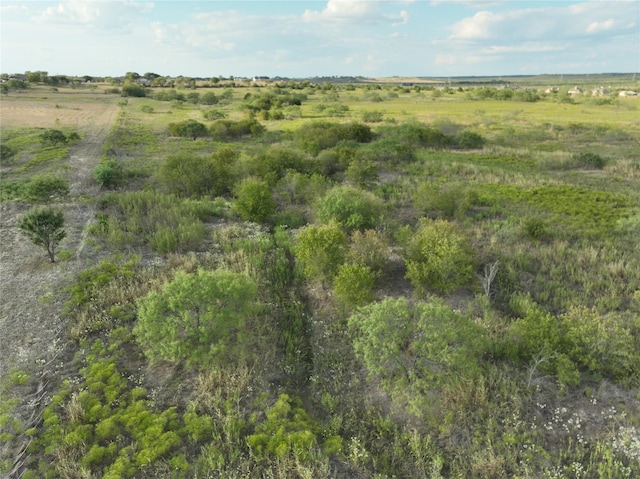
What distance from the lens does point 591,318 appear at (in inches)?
443

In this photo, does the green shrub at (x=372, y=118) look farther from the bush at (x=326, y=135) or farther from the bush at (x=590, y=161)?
the bush at (x=590, y=161)

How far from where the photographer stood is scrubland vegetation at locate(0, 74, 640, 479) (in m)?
8.37

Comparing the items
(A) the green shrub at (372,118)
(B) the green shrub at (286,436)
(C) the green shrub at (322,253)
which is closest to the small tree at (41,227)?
(C) the green shrub at (322,253)

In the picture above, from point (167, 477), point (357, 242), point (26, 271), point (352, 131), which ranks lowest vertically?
point (167, 477)

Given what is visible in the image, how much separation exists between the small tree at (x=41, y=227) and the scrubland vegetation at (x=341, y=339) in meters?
1.15

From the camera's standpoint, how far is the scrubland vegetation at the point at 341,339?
27.5 feet

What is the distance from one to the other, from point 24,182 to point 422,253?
26.0 meters

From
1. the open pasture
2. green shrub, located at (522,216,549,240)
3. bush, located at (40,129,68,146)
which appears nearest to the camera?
green shrub, located at (522,216,549,240)

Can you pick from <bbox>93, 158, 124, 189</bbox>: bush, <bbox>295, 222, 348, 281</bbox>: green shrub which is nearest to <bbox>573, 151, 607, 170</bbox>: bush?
<bbox>295, 222, 348, 281</bbox>: green shrub

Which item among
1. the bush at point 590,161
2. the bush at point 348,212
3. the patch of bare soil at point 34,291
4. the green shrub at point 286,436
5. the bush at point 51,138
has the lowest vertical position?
the green shrub at point 286,436

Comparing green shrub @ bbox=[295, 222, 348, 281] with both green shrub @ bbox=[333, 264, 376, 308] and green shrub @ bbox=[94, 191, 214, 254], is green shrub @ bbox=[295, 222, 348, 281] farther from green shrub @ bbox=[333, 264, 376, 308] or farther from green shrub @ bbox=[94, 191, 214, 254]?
green shrub @ bbox=[94, 191, 214, 254]

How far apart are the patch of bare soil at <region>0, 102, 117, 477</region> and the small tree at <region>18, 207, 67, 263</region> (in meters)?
0.80

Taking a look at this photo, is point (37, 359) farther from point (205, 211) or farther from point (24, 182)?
point (24, 182)

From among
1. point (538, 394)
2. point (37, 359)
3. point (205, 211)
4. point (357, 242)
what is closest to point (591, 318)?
point (538, 394)
